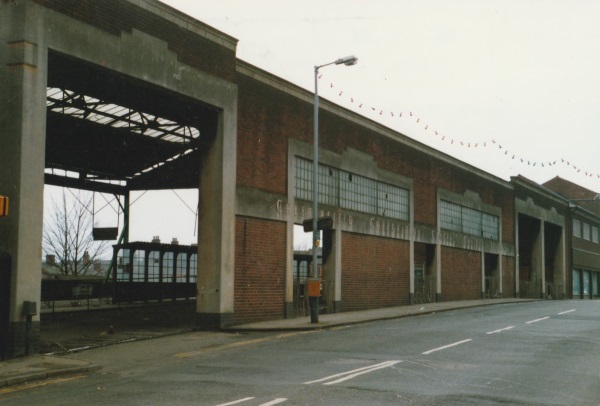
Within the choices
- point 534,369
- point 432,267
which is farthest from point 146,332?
point 432,267

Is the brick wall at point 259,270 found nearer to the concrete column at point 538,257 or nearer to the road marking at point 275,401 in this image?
the road marking at point 275,401

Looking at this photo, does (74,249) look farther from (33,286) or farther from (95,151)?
(33,286)

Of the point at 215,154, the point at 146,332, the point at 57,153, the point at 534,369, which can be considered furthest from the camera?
the point at 57,153

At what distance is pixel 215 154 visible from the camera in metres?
23.3

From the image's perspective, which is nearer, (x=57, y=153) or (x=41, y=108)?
(x=41, y=108)

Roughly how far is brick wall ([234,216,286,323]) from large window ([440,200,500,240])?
58.4ft

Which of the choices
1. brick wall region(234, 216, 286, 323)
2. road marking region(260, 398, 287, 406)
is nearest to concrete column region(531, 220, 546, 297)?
brick wall region(234, 216, 286, 323)

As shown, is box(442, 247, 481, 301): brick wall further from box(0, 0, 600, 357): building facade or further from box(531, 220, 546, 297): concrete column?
box(531, 220, 546, 297): concrete column

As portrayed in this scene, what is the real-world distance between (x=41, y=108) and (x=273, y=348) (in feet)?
26.8

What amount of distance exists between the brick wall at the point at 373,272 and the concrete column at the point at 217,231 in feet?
27.9

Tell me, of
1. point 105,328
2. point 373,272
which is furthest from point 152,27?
point 373,272

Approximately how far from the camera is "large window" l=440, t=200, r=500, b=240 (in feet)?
138

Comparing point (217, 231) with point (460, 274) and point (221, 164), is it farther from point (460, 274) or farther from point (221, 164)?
point (460, 274)

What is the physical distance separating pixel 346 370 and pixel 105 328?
1300cm
